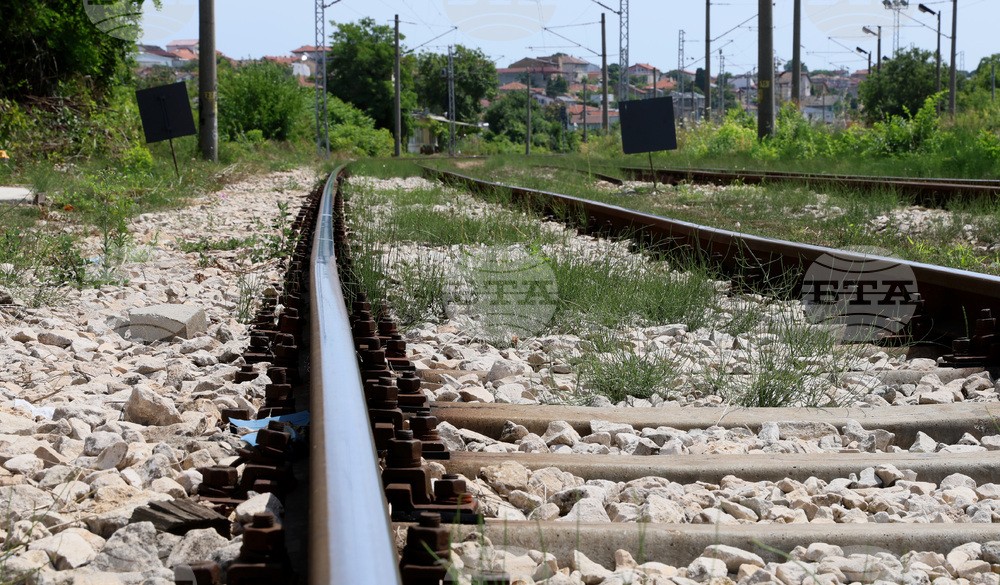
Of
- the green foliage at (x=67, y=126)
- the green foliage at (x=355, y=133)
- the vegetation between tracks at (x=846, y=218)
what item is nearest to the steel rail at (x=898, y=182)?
the vegetation between tracks at (x=846, y=218)

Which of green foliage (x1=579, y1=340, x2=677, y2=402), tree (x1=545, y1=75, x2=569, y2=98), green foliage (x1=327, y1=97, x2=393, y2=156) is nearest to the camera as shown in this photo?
green foliage (x1=579, y1=340, x2=677, y2=402)

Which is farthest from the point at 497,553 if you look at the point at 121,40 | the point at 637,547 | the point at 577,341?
the point at 121,40

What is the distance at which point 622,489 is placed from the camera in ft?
7.89

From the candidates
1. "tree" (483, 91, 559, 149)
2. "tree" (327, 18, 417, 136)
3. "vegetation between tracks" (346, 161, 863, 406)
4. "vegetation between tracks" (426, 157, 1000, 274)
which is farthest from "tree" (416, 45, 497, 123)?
"vegetation between tracks" (346, 161, 863, 406)

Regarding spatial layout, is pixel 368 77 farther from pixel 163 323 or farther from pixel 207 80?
pixel 163 323

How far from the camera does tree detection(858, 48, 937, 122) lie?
212 feet

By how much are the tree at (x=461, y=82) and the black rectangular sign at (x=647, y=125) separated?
81078 mm

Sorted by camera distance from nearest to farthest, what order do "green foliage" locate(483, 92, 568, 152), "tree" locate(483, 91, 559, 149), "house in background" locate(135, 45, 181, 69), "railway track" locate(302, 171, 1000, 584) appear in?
1. "railway track" locate(302, 171, 1000, 584)
2. "green foliage" locate(483, 92, 568, 152)
3. "tree" locate(483, 91, 559, 149)
4. "house in background" locate(135, 45, 181, 69)

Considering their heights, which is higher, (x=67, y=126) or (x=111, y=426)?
(x=67, y=126)

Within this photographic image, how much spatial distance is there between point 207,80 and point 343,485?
20.6 metres

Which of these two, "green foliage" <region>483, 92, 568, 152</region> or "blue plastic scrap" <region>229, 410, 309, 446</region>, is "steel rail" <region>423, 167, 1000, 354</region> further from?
"green foliage" <region>483, 92, 568, 152</region>

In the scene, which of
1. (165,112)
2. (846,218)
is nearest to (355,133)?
(165,112)

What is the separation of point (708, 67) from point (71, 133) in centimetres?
2986

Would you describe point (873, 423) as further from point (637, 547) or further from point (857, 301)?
point (857, 301)
